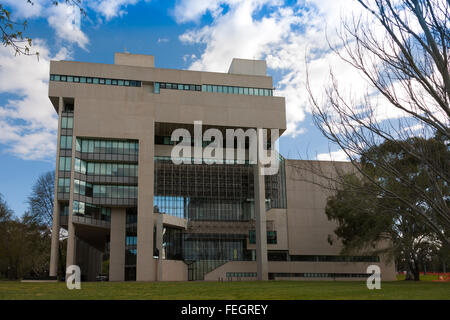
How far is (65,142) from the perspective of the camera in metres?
48.6

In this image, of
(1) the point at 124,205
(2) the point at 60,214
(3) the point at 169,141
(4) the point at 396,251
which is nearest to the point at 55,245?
(2) the point at 60,214

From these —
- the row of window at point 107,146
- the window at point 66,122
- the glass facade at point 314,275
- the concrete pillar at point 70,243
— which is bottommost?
the glass facade at point 314,275

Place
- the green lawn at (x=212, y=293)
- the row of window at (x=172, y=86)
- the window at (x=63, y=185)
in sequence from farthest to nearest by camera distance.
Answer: the row of window at (x=172, y=86) → the window at (x=63, y=185) → the green lawn at (x=212, y=293)

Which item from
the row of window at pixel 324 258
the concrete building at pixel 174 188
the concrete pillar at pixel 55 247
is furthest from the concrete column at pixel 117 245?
the row of window at pixel 324 258

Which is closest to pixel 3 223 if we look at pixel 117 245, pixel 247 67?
pixel 117 245

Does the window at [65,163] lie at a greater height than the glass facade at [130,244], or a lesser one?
greater

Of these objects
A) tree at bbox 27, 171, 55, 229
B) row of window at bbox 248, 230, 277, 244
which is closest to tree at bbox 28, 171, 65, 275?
tree at bbox 27, 171, 55, 229

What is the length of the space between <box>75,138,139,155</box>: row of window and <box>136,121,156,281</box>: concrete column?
3.81 ft

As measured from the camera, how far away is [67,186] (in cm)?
4691

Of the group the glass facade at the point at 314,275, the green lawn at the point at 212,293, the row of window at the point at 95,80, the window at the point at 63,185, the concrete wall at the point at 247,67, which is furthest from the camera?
the concrete wall at the point at 247,67

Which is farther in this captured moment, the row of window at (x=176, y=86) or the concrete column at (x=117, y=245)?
the row of window at (x=176, y=86)

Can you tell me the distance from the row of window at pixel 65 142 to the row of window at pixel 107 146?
874mm

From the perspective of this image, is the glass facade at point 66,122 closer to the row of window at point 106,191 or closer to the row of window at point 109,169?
the row of window at point 109,169

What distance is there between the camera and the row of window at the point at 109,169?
48906 millimetres
